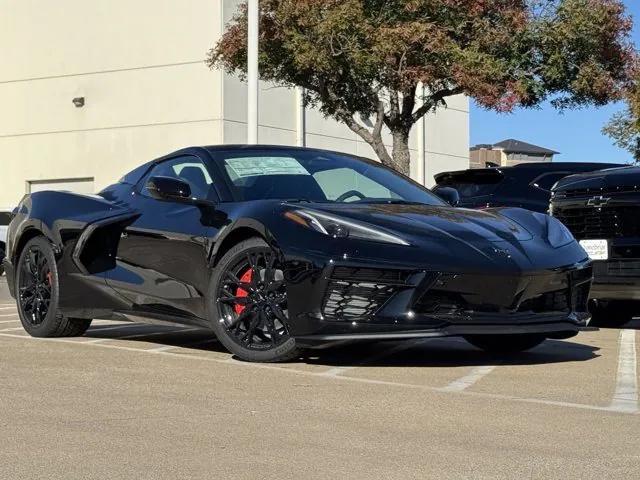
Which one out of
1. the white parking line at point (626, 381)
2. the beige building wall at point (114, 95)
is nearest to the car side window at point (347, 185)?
the white parking line at point (626, 381)

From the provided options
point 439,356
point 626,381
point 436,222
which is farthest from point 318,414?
point 439,356

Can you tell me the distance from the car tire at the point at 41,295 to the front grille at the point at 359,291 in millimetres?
2488

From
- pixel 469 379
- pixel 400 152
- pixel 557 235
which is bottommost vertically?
pixel 469 379

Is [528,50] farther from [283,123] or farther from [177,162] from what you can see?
[177,162]

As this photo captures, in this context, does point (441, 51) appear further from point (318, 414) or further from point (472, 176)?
A: point (318, 414)

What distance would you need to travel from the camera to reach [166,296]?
693 cm

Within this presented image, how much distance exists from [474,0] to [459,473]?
17.1 meters

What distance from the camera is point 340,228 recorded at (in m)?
6.06

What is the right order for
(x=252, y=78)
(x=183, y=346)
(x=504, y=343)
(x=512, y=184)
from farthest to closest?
(x=252, y=78) → (x=512, y=184) → (x=183, y=346) → (x=504, y=343)

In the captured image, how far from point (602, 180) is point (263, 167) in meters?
3.48

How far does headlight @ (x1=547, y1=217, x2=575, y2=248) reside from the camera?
21.9ft

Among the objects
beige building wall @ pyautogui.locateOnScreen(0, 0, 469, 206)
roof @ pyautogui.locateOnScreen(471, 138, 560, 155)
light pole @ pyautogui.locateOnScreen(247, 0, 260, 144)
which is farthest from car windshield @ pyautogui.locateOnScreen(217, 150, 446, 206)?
roof @ pyautogui.locateOnScreen(471, 138, 560, 155)

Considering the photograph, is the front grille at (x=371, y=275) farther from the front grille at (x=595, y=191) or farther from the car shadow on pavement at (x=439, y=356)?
the front grille at (x=595, y=191)

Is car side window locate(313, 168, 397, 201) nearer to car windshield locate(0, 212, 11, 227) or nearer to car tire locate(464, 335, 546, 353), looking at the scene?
car tire locate(464, 335, 546, 353)
